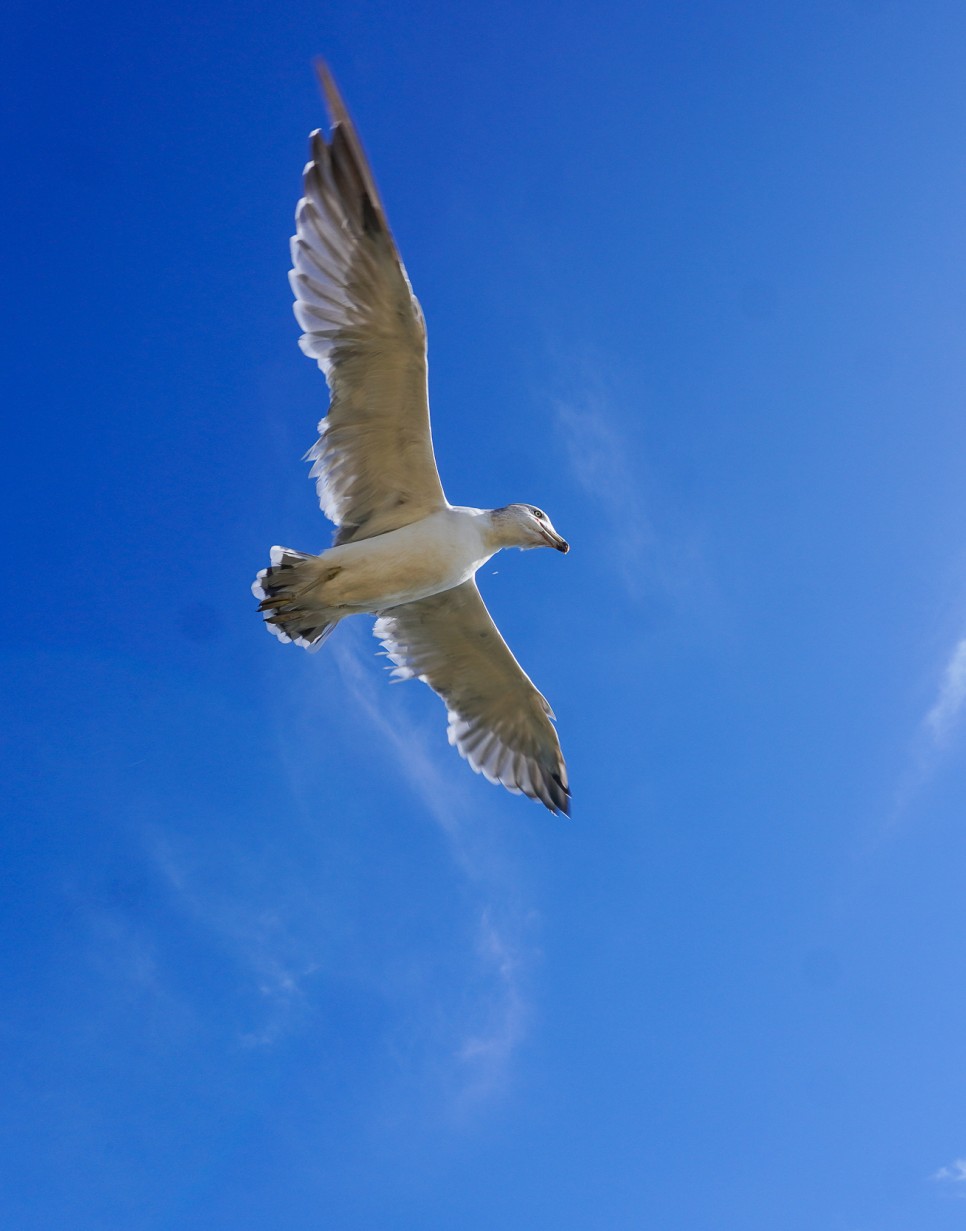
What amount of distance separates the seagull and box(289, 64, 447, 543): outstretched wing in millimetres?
10

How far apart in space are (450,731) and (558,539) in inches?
120

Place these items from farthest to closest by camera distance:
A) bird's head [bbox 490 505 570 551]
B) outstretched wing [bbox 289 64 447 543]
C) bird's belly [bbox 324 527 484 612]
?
bird's head [bbox 490 505 570 551] < bird's belly [bbox 324 527 484 612] < outstretched wing [bbox 289 64 447 543]

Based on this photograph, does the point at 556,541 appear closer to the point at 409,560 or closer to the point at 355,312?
the point at 409,560

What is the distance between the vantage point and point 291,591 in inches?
366

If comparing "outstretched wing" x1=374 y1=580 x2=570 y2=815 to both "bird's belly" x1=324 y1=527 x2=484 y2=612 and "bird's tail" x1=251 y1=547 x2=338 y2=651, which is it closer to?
"bird's belly" x1=324 y1=527 x2=484 y2=612

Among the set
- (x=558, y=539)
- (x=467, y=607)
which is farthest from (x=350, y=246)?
(x=467, y=607)

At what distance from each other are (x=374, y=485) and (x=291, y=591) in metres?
1.24

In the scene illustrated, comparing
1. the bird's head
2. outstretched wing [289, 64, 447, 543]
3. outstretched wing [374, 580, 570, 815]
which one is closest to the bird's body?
the bird's head

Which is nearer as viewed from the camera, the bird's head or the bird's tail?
the bird's tail

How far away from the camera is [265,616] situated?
31.0ft

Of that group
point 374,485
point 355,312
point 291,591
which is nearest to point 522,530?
point 374,485

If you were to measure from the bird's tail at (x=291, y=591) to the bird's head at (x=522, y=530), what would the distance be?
5.33 ft

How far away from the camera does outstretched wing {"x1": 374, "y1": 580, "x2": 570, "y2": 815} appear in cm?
1086

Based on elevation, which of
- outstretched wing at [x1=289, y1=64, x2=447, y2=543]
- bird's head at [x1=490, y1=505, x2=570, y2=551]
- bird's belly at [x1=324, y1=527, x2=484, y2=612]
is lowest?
bird's belly at [x1=324, y1=527, x2=484, y2=612]
